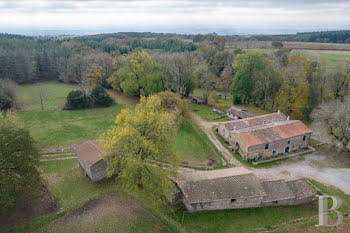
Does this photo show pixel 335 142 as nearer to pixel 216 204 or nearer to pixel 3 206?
pixel 216 204

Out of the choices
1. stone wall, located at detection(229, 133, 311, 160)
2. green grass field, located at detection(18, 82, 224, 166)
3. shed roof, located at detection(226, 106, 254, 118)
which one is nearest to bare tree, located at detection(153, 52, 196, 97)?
green grass field, located at detection(18, 82, 224, 166)

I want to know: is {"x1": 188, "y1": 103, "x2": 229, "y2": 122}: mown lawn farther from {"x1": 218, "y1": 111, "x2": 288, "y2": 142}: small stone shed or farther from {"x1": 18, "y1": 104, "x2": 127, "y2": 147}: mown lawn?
{"x1": 18, "y1": 104, "x2": 127, "y2": 147}: mown lawn

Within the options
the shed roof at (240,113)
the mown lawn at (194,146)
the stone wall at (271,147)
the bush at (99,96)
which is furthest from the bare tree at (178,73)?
the stone wall at (271,147)

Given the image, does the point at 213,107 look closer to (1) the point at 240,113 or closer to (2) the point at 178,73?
(1) the point at 240,113

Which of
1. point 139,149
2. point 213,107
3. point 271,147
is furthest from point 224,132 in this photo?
point 139,149

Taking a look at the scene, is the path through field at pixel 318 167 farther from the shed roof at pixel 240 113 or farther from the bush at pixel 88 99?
the bush at pixel 88 99

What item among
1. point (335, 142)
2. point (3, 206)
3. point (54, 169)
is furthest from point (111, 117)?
point (335, 142)
